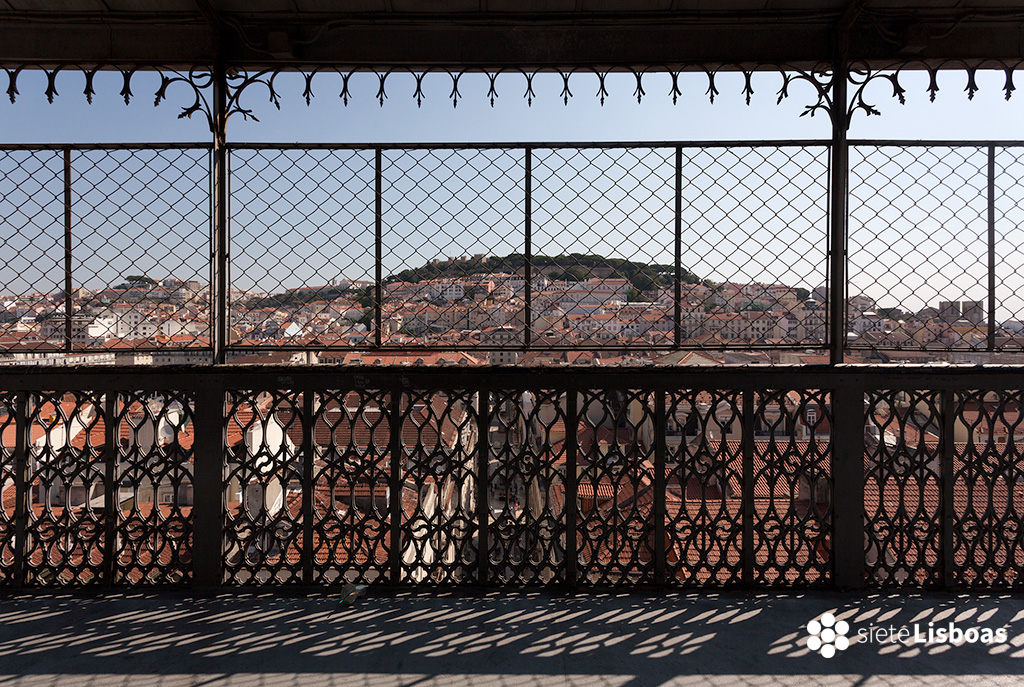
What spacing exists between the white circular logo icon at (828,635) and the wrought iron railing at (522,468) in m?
0.26

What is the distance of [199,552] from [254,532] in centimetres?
28

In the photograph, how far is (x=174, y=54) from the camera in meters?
2.68

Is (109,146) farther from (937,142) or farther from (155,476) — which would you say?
(937,142)

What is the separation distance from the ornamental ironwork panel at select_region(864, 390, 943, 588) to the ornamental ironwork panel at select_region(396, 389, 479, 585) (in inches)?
73.9

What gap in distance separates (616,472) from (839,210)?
64.4 inches

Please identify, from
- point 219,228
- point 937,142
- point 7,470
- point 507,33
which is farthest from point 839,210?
point 7,470

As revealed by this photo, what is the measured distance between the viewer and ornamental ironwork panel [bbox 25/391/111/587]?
2.56 meters

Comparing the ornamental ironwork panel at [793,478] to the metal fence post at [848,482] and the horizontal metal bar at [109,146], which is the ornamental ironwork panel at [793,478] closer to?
the metal fence post at [848,482]

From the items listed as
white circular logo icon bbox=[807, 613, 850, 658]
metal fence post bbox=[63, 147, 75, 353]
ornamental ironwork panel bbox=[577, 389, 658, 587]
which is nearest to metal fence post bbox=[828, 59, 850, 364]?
ornamental ironwork panel bbox=[577, 389, 658, 587]

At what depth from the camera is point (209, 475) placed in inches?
101

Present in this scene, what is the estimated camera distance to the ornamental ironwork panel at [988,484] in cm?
260

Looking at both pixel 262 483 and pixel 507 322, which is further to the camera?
pixel 507 322

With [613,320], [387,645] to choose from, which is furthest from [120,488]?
[613,320]

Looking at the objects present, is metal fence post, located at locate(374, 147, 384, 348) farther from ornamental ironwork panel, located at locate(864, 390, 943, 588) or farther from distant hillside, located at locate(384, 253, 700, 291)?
ornamental ironwork panel, located at locate(864, 390, 943, 588)
